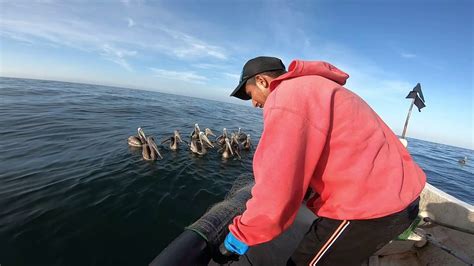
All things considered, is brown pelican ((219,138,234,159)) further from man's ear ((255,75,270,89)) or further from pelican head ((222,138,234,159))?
man's ear ((255,75,270,89))

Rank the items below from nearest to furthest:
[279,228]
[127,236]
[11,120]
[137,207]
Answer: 1. [279,228]
2. [127,236]
3. [137,207]
4. [11,120]

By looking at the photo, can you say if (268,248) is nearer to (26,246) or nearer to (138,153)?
(26,246)

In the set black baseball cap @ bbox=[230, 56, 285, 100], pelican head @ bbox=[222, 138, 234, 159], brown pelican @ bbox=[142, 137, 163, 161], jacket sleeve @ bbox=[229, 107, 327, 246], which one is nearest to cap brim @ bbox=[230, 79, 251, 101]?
black baseball cap @ bbox=[230, 56, 285, 100]

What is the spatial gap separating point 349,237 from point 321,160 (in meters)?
0.76

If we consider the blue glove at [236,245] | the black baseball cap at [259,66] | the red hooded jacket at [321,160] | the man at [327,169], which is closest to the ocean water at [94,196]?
the blue glove at [236,245]

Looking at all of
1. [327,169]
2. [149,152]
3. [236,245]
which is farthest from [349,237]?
[149,152]

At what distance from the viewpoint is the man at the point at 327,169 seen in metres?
1.50

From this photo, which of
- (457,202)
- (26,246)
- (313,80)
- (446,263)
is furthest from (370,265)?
(26,246)

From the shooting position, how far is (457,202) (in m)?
4.59

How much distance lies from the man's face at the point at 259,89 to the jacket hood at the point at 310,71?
0.19 metres

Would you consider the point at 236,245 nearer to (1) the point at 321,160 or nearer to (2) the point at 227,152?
(1) the point at 321,160

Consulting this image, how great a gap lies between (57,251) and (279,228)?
198 inches

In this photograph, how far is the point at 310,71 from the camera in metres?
1.84

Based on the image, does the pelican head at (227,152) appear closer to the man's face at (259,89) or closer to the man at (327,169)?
the man's face at (259,89)
